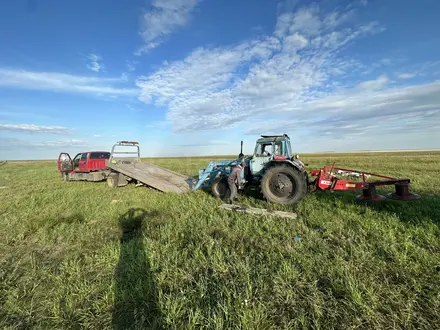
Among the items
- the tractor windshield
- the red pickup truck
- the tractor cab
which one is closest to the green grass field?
the tractor cab

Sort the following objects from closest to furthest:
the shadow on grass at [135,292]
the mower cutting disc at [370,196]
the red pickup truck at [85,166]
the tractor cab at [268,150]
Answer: the shadow on grass at [135,292] → the mower cutting disc at [370,196] → the tractor cab at [268,150] → the red pickup truck at [85,166]

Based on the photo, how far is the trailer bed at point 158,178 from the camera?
7.98 m

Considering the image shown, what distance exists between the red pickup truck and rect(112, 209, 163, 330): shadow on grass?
873 centimetres

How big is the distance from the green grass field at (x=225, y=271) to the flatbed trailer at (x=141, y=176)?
303 centimetres

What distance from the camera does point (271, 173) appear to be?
Result: 6.36 meters

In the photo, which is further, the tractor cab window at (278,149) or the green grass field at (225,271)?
the tractor cab window at (278,149)

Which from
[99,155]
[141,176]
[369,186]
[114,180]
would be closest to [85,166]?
[99,155]

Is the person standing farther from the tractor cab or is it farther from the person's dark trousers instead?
the tractor cab

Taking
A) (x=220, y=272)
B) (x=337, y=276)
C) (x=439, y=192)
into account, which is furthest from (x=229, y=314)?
(x=439, y=192)

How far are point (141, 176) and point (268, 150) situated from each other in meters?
4.84

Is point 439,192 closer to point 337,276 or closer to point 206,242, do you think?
point 337,276

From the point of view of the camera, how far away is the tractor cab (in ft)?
22.2

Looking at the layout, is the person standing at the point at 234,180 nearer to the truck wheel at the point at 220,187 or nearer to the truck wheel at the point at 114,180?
the truck wheel at the point at 220,187

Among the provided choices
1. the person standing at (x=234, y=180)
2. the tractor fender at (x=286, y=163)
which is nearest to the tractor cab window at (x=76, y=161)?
the person standing at (x=234, y=180)
